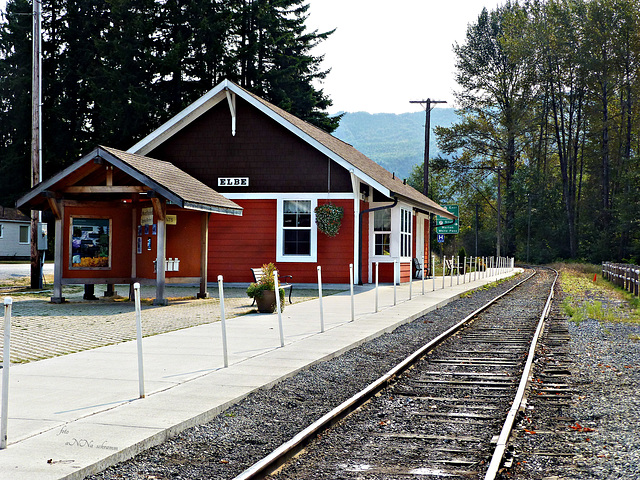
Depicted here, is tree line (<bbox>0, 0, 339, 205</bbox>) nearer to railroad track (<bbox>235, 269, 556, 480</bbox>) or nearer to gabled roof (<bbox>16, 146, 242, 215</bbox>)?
gabled roof (<bbox>16, 146, 242, 215</bbox>)

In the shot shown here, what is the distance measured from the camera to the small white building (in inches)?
2007

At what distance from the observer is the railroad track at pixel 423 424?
5387 mm

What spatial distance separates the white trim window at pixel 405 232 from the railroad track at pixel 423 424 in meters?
16.0

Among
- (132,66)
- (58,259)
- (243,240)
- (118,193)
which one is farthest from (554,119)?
(58,259)

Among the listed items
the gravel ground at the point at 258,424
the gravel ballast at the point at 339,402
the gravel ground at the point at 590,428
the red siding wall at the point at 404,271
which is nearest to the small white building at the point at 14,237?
the red siding wall at the point at 404,271

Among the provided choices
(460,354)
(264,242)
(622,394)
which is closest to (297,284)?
(264,242)

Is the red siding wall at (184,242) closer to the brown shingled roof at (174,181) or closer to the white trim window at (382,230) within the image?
the brown shingled roof at (174,181)

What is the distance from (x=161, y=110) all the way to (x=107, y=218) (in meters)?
22.5

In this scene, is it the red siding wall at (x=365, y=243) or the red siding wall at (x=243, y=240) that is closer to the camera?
the red siding wall at (x=243, y=240)

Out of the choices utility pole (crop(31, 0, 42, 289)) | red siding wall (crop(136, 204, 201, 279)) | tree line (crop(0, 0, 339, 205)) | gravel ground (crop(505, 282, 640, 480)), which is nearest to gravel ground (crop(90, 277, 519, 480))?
gravel ground (crop(505, 282, 640, 480))

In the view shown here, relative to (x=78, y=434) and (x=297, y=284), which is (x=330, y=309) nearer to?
(x=297, y=284)

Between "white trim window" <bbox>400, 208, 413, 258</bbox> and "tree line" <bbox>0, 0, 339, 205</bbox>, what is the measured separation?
605 inches

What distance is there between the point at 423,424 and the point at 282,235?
18.4 meters

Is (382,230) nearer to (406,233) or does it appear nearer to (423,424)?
(406,233)
